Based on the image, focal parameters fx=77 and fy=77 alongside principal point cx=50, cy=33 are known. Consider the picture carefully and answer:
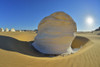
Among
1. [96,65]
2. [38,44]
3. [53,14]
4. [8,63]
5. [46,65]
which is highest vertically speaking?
[53,14]

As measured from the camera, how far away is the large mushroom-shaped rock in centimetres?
698

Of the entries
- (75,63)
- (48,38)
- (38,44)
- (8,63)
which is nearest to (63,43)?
(48,38)

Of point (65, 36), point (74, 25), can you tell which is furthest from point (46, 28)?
point (74, 25)

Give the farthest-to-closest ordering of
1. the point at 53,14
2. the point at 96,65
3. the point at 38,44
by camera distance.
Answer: the point at 38,44, the point at 53,14, the point at 96,65

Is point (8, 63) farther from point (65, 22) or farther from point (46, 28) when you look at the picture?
point (65, 22)

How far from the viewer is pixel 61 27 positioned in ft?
A: 23.4

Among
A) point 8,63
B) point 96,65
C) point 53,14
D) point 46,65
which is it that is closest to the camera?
point 8,63

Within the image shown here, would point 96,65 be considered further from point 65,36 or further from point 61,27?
point 61,27

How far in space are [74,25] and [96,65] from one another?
173 inches

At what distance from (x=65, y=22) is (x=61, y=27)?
58 cm

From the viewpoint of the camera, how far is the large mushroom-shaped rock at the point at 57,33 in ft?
22.9

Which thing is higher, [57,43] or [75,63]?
[75,63]

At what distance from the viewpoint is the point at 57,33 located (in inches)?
277

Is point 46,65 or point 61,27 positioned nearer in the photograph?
point 46,65
